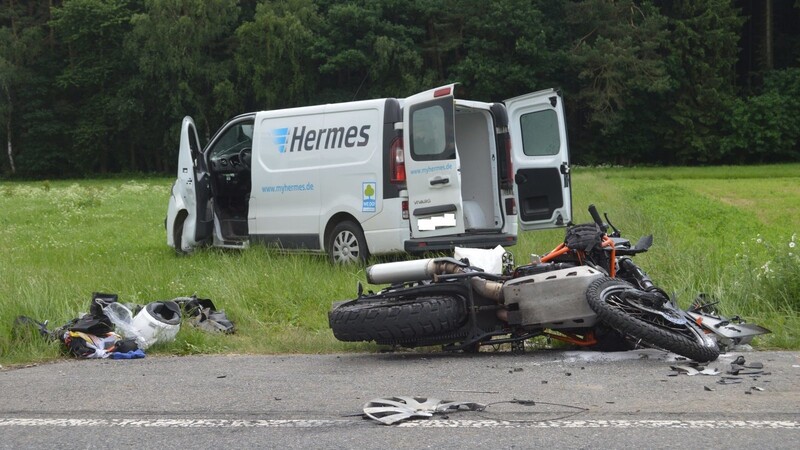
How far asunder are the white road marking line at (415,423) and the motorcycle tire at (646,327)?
1217mm

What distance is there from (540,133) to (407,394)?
24.9 ft

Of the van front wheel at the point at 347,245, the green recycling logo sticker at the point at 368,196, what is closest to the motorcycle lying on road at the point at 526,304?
the green recycling logo sticker at the point at 368,196

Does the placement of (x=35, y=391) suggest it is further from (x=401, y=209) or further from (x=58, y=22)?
(x=58, y=22)

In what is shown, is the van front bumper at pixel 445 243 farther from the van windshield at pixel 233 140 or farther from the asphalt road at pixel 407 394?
the asphalt road at pixel 407 394

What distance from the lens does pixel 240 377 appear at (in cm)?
596

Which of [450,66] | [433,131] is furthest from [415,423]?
[450,66]

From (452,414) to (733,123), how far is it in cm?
5153

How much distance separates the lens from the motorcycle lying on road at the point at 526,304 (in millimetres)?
5941

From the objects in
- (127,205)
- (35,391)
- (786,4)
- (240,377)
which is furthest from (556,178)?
(786,4)

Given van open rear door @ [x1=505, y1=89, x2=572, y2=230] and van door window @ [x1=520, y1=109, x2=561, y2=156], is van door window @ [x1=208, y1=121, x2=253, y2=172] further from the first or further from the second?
van door window @ [x1=520, y1=109, x2=561, y2=156]

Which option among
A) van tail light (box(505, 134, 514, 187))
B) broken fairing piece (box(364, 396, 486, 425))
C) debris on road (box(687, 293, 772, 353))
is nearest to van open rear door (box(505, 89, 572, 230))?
van tail light (box(505, 134, 514, 187))

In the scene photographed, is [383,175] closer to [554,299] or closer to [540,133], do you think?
[540,133]

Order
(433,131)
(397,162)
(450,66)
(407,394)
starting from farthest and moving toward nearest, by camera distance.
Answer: (450,66) < (397,162) < (433,131) < (407,394)

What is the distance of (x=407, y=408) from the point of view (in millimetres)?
4805
